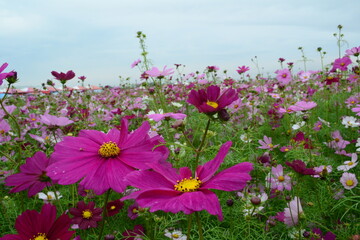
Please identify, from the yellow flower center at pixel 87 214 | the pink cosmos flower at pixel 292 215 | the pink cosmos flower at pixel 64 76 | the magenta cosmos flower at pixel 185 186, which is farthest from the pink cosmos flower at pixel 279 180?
the pink cosmos flower at pixel 64 76

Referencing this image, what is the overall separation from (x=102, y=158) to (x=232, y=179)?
0.27 meters

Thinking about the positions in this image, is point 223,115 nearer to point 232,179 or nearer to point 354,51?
point 232,179

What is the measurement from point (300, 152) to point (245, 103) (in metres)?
1.20

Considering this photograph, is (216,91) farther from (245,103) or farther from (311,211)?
(245,103)

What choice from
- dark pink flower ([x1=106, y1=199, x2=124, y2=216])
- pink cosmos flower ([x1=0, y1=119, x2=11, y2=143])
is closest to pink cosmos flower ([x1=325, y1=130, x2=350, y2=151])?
dark pink flower ([x1=106, y1=199, x2=124, y2=216])

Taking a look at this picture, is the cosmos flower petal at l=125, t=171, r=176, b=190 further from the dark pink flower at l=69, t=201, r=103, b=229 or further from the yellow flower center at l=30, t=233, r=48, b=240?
the dark pink flower at l=69, t=201, r=103, b=229

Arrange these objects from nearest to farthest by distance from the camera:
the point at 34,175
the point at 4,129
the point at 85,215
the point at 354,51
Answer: the point at 34,175 → the point at 85,215 → the point at 4,129 → the point at 354,51

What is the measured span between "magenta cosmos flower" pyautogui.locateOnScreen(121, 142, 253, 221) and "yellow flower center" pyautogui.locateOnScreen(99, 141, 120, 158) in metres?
0.12

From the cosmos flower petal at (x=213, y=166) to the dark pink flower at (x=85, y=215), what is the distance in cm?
58

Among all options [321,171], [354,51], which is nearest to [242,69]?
[354,51]

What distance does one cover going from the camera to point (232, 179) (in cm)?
43

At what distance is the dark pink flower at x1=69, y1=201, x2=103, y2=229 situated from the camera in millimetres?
945

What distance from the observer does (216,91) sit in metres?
0.58

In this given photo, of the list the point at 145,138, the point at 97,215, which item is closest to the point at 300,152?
the point at 97,215
